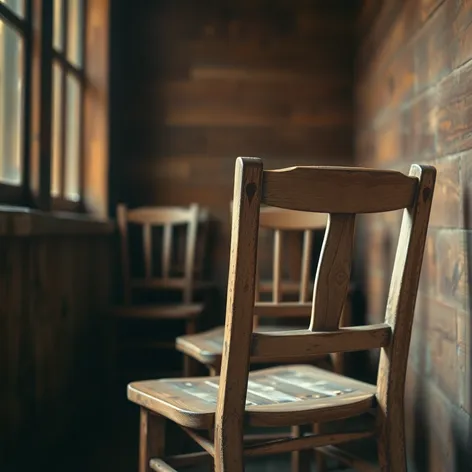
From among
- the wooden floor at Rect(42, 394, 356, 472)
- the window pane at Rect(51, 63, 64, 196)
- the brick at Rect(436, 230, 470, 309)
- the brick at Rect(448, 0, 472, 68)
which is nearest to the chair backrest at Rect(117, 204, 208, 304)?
the window pane at Rect(51, 63, 64, 196)

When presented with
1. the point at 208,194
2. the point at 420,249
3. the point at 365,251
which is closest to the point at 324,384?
the point at 420,249

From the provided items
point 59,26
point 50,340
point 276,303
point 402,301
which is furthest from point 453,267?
point 59,26

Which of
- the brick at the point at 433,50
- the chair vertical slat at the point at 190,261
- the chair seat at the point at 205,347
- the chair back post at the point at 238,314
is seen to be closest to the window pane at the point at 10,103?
the chair seat at the point at 205,347

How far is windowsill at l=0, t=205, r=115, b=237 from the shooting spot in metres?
1.66

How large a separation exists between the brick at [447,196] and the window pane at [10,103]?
4.07 feet

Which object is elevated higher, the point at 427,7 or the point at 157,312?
the point at 427,7

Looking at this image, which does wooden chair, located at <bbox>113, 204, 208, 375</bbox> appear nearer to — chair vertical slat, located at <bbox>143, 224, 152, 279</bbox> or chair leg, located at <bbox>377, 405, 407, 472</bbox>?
chair vertical slat, located at <bbox>143, 224, 152, 279</bbox>

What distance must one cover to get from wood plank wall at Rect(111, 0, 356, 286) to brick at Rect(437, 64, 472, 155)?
161 centimetres

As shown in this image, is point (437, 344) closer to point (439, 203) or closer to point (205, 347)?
point (439, 203)

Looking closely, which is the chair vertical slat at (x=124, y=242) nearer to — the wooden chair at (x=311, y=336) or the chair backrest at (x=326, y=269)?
the wooden chair at (x=311, y=336)

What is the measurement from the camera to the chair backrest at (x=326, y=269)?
1.12m

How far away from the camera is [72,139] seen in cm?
288

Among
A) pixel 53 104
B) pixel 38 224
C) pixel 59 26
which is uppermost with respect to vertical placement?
pixel 59 26

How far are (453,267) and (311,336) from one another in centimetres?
52
